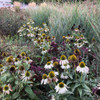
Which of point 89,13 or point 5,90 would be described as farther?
point 89,13

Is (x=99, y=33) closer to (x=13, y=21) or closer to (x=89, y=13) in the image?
(x=89, y=13)

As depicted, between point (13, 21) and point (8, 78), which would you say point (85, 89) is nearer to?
point (8, 78)

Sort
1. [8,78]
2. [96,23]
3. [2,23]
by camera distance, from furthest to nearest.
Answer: [2,23] < [96,23] < [8,78]

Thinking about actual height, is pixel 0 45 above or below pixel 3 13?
below

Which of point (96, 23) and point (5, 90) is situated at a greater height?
point (96, 23)

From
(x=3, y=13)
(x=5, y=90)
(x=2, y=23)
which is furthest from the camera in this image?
(x=3, y=13)

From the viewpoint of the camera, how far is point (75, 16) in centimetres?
371

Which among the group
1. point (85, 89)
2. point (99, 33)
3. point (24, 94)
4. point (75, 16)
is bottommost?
point (24, 94)

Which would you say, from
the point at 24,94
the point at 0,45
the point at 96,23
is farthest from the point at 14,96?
the point at 96,23

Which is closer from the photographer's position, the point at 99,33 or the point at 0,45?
the point at 99,33

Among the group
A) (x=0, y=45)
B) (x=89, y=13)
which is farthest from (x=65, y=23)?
(x=0, y=45)

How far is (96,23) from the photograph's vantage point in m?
3.00

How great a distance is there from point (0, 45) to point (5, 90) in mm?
1902

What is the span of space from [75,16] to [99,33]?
1.13m
